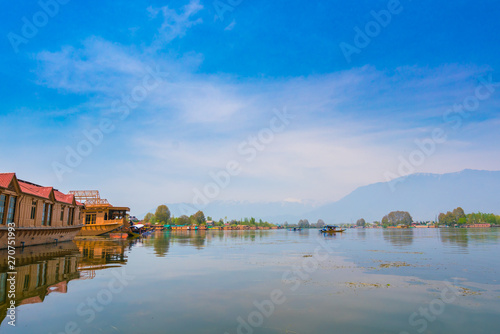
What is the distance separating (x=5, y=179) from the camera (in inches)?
1268

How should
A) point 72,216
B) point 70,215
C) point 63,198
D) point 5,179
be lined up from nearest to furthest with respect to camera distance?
point 5,179, point 63,198, point 70,215, point 72,216

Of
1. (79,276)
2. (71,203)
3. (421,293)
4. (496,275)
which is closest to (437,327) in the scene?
(421,293)

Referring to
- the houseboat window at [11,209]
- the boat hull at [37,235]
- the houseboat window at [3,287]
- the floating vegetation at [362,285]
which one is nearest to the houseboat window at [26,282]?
the houseboat window at [3,287]

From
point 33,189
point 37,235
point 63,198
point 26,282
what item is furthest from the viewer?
point 63,198

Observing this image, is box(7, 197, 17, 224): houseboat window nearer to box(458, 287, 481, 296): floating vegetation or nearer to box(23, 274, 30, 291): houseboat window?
box(23, 274, 30, 291): houseboat window

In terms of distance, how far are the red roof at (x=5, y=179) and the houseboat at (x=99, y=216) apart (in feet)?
133

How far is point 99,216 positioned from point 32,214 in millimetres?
39145

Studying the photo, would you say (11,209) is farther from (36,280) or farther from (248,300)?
(248,300)

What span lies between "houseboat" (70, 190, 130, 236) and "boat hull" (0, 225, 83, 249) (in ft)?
56.8

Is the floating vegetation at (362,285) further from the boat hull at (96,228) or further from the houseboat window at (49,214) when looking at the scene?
the boat hull at (96,228)

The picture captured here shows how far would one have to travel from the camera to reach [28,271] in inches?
773

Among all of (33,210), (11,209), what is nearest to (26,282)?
(11,209)

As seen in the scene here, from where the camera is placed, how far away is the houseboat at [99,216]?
71.6 meters

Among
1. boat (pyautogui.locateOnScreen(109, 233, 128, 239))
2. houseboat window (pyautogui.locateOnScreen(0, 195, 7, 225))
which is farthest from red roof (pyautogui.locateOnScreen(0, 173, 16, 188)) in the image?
boat (pyautogui.locateOnScreen(109, 233, 128, 239))
